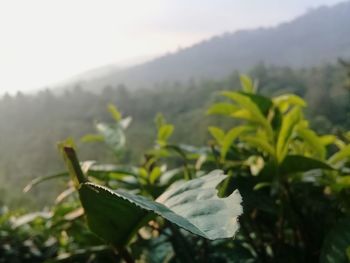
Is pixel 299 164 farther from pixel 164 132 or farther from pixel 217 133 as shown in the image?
pixel 164 132

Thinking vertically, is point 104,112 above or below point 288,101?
below

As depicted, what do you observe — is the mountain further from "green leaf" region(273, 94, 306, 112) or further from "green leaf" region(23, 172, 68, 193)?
"green leaf" region(23, 172, 68, 193)

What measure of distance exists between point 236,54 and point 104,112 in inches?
1316

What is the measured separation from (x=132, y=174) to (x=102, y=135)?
0.18 metres

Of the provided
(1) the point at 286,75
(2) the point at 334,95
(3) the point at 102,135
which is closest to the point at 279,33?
(1) the point at 286,75

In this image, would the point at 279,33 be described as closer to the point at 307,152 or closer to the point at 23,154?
the point at 23,154

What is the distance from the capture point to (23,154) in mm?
23547

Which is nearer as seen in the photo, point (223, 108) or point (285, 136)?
point (285, 136)

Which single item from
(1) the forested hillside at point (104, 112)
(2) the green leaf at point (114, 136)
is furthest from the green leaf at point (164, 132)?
(1) the forested hillside at point (104, 112)

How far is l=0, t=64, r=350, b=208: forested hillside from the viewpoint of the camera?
20.9 m

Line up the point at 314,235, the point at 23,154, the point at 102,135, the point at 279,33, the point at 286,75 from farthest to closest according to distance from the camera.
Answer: the point at 279,33 < the point at 286,75 < the point at 23,154 < the point at 102,135 < the point at 314,235

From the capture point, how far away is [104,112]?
29.3 metres

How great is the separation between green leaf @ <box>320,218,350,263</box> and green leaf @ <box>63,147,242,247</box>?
153mm

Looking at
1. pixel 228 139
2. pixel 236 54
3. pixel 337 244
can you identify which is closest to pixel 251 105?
pixel 228 139
